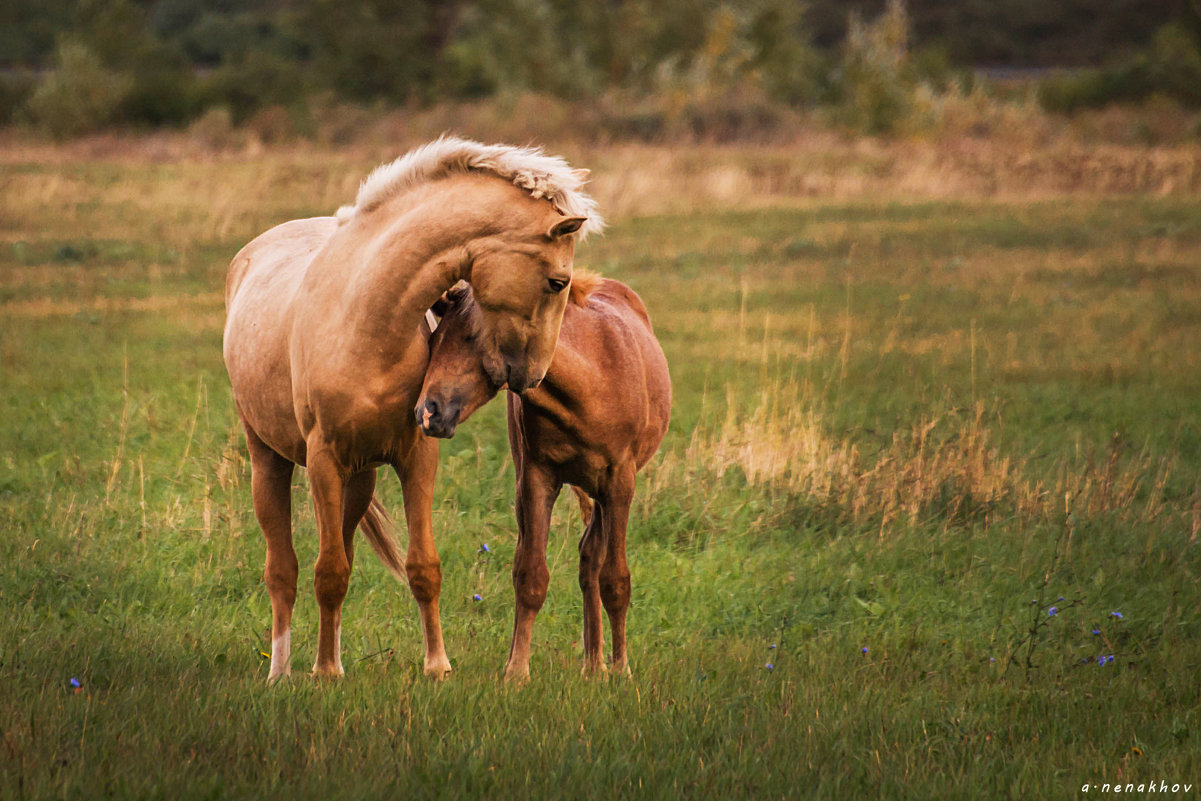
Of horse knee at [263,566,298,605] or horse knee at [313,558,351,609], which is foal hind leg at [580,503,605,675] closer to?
horse knee at [313,558,351,609]

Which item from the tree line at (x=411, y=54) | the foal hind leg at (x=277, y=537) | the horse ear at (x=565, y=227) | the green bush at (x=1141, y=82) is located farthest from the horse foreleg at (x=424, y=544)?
the green bush at (x=1141, y=82)

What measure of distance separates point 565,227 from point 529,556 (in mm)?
1609

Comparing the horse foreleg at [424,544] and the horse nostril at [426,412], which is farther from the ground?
the horse nostril at [426,412]

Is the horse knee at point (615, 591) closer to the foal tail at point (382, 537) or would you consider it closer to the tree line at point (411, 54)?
the foal tail at point (382, 537)

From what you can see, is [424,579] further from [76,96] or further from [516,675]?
[76,96]

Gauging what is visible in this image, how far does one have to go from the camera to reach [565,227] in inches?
157

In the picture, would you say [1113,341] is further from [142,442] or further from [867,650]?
[142,442]

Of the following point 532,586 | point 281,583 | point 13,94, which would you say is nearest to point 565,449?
point 532,586

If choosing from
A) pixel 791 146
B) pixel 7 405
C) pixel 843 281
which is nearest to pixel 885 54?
pixel 791 146

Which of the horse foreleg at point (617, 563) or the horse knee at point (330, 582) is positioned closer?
the horse knee at point (330, 582)

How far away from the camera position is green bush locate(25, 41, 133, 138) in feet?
115

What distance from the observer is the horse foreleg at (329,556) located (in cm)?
462

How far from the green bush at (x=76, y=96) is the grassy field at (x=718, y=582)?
77.9 ft

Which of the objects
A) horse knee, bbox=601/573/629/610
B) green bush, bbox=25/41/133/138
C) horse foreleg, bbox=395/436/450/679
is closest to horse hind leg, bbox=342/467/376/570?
horse foreleg, bbox=395/436/450/679
